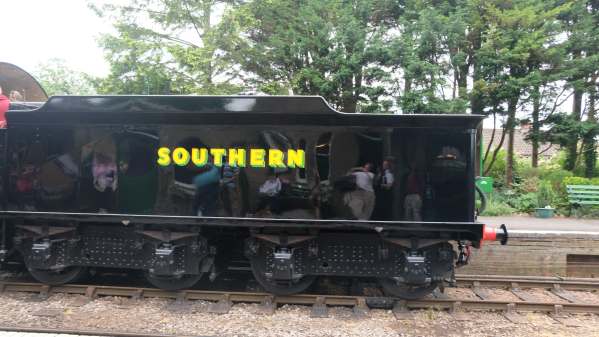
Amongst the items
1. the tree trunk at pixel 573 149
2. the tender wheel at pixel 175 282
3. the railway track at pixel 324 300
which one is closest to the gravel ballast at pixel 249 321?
the railway track at pixel 324 300

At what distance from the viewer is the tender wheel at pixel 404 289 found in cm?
521

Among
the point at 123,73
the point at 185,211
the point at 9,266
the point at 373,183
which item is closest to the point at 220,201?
the point at 185,211

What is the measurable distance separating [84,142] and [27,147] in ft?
2.68

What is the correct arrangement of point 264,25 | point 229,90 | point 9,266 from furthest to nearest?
point 264,25 < point 229,90 < point 9,266

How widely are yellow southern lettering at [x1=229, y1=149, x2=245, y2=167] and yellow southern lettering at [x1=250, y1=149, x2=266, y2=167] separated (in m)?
0.11

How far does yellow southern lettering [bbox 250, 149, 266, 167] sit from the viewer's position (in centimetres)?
483

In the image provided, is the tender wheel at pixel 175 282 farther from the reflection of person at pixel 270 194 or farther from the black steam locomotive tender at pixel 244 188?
the reflection of person at pixel 270 194

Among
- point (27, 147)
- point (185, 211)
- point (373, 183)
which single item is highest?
point (27, 147)

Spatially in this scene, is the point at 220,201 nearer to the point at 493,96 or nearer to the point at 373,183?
the point at 373,183

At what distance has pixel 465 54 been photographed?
43.4 feet

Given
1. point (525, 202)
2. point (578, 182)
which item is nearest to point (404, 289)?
point (525, 202)

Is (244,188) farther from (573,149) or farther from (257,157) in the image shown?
(573,149)

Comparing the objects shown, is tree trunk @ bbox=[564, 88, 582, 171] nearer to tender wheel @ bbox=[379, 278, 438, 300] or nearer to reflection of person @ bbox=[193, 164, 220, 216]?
tender wheel @ bbox=[379, 278, 438, 300]

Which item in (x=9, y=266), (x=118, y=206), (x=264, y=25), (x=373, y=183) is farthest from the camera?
(x=264, y=25)
